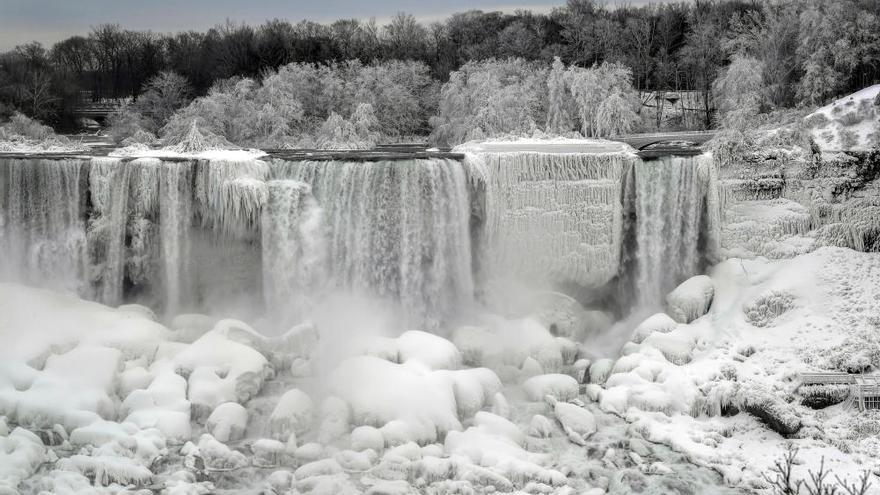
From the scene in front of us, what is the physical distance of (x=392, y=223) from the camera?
18.9 m

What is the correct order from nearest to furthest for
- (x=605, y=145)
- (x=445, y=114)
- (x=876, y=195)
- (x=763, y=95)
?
1. (x=876, y=195)
2. (x=605, y=145)
3. (x=763, y=95)
4. (x=445, y=114)

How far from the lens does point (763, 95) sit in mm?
29219

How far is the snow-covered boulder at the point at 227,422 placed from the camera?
13.9 meters

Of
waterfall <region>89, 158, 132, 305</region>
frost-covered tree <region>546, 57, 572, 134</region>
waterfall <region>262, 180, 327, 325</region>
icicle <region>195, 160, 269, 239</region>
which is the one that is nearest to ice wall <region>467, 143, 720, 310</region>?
waterfall <region>262, 180, 327, 325</region>

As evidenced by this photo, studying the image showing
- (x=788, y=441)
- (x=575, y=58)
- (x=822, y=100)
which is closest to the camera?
(x=788, y=441)

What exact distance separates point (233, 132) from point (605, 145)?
15.1 meters

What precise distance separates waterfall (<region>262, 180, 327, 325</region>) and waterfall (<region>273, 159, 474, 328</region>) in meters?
0.24

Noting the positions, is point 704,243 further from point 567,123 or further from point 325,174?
point 567,123

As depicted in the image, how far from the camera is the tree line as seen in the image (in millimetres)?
27188

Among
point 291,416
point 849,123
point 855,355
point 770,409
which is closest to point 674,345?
point 770,409

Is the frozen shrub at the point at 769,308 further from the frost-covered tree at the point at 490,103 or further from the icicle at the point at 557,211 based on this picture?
the frost-covered tree at the point at 490,103

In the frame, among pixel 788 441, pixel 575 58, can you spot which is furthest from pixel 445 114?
pixel 788 441

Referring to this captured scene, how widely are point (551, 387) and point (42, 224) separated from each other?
12163 millimetres

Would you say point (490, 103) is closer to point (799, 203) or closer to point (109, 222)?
point (799, 203)
